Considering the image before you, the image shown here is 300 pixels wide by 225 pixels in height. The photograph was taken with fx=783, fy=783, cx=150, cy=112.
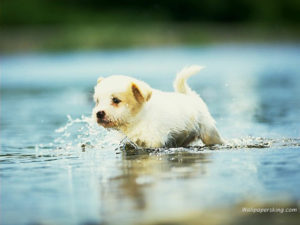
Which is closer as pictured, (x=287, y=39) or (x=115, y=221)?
(x=115, y=221)

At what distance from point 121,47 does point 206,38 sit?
527 centimetres

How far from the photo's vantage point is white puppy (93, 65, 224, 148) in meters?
8.06

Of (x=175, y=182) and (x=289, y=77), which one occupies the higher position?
(x=289, y=77)

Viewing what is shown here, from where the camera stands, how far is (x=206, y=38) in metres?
48.1

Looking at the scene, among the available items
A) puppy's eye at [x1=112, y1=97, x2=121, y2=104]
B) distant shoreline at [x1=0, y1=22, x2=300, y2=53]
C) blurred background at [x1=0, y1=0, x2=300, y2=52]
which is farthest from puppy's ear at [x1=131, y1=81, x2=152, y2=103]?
blurred background at [x1=0, y1=0, x2=300, y2=52]

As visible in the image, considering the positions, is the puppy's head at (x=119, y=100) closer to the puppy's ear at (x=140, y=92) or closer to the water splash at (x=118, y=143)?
the puppy's ear at (x=140, y=92)

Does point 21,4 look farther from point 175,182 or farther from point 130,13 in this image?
point 175,182

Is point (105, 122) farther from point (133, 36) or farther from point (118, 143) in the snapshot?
point (133, 36)

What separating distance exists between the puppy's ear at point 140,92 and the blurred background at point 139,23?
38323 mm

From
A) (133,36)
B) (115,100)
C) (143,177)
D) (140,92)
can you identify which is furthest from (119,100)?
(133,36)

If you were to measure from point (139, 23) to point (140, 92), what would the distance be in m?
49.9

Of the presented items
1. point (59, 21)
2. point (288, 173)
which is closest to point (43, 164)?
point (288, 173)

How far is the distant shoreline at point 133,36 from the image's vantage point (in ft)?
156

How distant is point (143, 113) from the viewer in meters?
8.23
